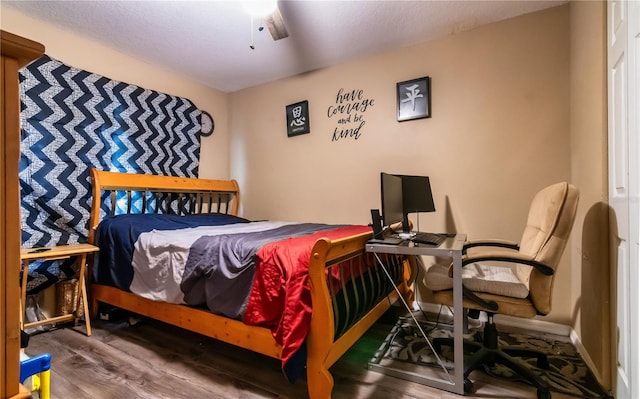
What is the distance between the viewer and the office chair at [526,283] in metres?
1.43

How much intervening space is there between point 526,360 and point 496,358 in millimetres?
395

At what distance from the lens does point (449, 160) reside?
103 inches

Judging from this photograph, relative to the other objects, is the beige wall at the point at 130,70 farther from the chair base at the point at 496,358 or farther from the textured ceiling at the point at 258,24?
the chair base at the point at 496,358

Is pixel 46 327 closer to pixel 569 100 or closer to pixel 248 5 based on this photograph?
pixel 248 5

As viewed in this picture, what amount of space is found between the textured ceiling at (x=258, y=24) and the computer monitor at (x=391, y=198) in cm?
142

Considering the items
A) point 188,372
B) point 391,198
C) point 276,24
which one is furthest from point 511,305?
point 276,24

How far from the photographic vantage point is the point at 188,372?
67.7 inches

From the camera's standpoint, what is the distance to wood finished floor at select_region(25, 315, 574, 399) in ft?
5.01

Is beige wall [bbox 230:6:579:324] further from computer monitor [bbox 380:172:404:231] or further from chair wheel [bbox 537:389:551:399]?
chair wheel [bbox 537:389:551:399]

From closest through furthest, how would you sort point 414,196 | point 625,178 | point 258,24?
point 625,178 → point 414,196 → point 258,24

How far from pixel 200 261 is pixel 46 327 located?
160 centimetres

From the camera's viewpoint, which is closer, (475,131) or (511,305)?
(511,305)

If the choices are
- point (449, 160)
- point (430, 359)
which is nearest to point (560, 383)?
point (430, 359)

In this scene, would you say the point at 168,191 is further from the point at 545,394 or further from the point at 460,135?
the point at 545,394
